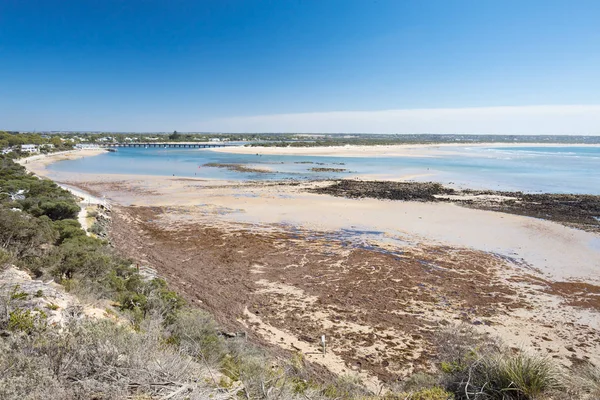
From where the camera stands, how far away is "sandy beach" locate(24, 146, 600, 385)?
344 inches

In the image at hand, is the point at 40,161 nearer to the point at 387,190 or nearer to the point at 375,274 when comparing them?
the point at 387,190

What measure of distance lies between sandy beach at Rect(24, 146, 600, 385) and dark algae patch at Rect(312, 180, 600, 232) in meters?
1.94

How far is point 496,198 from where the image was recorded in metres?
28.1

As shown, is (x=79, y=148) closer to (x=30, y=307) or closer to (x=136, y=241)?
(x=136, y=241)

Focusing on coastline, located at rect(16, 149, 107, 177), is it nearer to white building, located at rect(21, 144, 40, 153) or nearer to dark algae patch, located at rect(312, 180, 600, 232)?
white building, located at rect(21, 144, 40, 153)

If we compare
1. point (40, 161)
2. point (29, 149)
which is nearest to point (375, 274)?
point (40, 161)

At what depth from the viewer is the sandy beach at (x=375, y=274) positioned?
344 inches

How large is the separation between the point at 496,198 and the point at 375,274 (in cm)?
2001

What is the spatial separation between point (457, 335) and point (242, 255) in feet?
28.8

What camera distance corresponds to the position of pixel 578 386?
4.21 metres

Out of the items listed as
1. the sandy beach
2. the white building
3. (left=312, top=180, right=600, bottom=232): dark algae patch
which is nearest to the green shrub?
the sandy beach

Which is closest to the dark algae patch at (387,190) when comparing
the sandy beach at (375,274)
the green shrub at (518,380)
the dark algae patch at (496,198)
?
the dark algae patch at (496,198)

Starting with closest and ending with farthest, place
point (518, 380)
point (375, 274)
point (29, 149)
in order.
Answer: point (518, 380), point (375, 274), point (29, 149)

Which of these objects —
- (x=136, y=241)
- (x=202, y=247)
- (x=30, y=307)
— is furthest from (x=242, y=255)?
(x=30, y=307)
